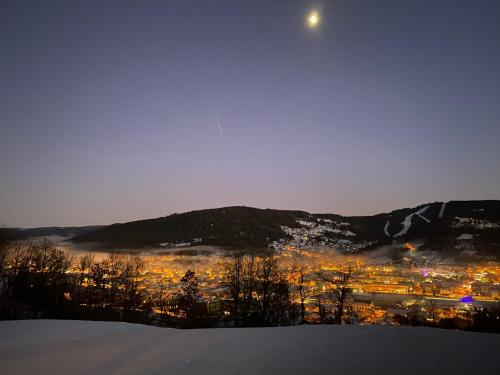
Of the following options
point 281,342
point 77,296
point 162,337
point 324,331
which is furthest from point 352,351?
point 77,296

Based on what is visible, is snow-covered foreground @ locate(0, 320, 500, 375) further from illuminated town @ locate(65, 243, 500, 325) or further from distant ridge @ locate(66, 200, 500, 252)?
distant ridge @ locate(66, 200, 500, 252)

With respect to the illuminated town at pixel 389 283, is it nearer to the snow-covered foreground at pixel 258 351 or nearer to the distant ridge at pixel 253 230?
the distant ridge at pixel 253 230

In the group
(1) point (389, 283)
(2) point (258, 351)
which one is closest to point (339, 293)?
(2) point (258, 351)

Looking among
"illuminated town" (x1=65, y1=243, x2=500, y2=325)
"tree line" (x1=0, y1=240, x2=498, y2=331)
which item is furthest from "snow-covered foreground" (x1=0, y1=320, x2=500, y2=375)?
"illuminated town" (x1=65, y1=243, x2=500, y2=325)

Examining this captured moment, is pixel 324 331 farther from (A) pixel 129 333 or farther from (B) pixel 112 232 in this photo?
(B) pixel 112 232

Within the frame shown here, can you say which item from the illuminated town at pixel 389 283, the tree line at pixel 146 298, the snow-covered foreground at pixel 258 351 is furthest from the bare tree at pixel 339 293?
the snow-covered foreground at pixel 258 351

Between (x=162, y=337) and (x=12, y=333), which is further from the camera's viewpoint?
(x=12, y=333)

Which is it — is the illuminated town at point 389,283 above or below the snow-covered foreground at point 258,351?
below

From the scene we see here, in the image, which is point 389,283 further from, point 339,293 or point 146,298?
point 146,298
